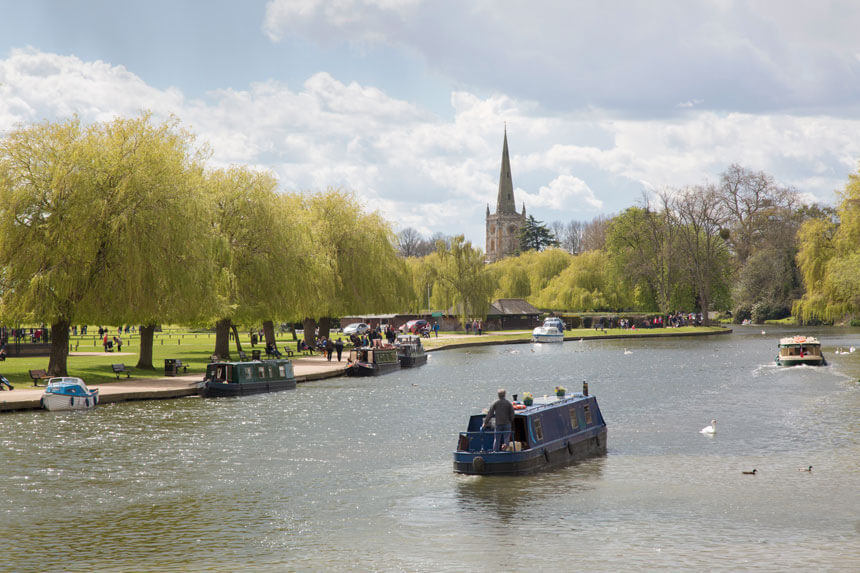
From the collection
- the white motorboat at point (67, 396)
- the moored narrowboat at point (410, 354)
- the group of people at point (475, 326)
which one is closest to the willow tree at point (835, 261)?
the group of people at point (475, 326)

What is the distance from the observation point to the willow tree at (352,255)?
7994 cm

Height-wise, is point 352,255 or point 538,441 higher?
point 352,255

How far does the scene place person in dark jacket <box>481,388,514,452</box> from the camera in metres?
27.0

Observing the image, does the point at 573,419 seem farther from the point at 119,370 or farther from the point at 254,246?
the point at 254,246

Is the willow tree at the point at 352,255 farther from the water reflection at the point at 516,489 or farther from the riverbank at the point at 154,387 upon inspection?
the water reflection at the point at 516,489

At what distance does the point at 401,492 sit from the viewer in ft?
83.6

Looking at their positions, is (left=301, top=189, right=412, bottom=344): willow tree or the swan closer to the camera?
the swan

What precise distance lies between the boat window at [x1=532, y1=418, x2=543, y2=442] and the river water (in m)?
1.14

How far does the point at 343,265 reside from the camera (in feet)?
266

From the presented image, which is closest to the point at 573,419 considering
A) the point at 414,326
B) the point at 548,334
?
the point at 548,334

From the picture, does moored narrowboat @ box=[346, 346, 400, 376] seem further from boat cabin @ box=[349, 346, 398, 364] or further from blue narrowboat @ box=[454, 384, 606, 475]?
blue narrowboat @ box=[454, 384, 606, 475]

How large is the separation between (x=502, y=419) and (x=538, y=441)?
68.1 inches

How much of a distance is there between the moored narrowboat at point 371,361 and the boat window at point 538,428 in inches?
1324

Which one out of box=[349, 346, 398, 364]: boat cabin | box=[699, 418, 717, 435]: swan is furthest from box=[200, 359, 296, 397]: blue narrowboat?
box=[699, 418, 717, 435]: swan
